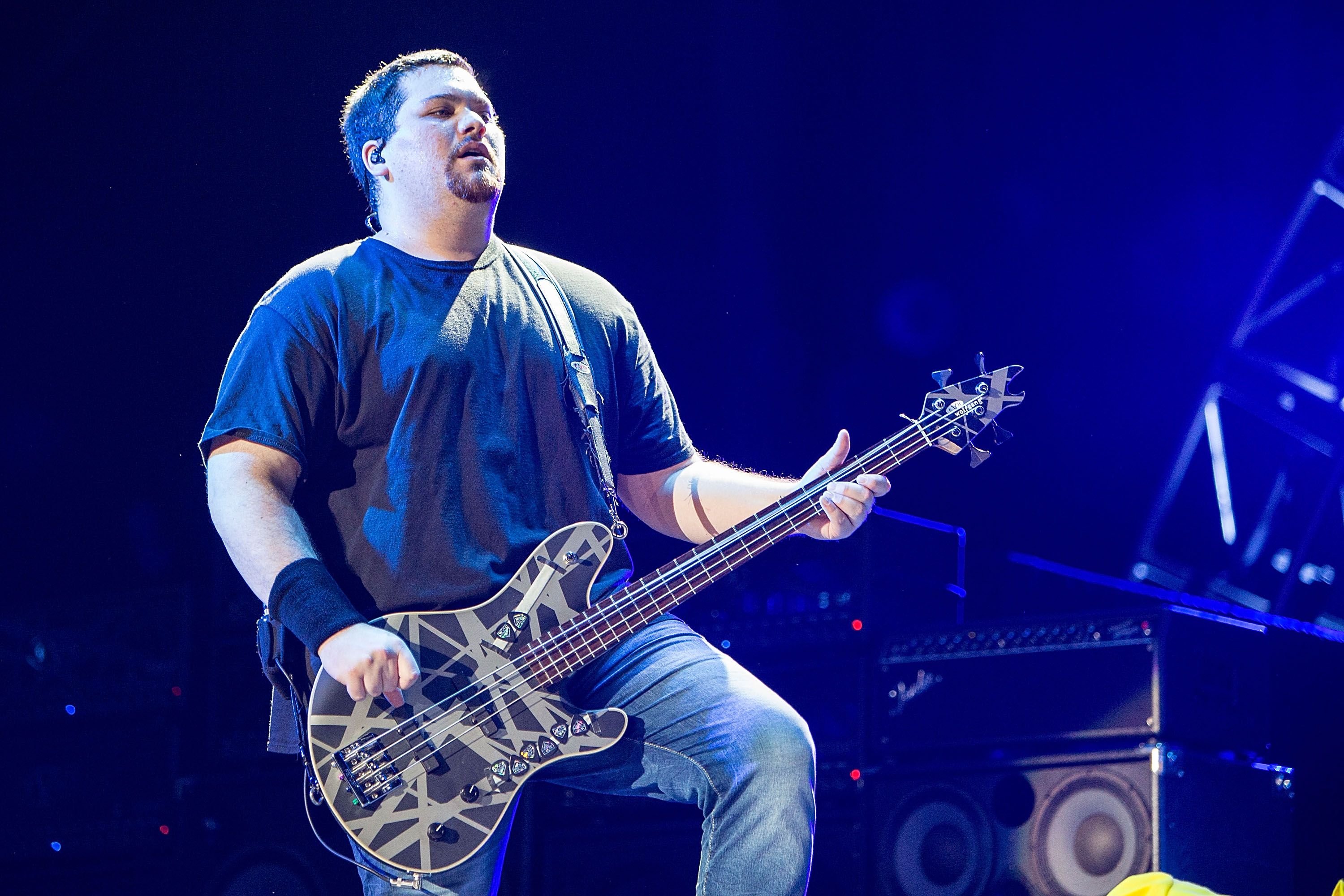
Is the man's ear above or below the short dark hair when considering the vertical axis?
below

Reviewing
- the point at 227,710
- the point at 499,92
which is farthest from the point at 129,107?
the point at 227,710

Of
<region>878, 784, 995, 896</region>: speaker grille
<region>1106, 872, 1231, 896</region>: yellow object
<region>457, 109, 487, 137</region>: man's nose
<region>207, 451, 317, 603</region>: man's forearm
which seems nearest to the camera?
<region>1106, 872, 1231, 896</region>: yellow object

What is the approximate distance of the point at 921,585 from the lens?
434 centimetres

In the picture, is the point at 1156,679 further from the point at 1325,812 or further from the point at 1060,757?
the point at 1325,812

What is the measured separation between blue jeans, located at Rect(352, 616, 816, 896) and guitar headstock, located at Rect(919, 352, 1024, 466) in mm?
615

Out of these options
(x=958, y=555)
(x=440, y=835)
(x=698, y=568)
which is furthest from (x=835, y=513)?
(x=958, y=555)

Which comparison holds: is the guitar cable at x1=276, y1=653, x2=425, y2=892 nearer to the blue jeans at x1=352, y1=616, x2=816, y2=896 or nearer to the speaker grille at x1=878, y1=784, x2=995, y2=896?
the blue jeans at x1=352, y1=616, x2=816, y2=896

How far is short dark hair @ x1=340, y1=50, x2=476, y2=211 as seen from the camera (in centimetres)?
301

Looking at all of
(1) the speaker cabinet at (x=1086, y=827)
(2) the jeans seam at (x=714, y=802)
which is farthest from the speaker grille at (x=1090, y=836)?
(2) the jeans seam at (x=714, y=802)

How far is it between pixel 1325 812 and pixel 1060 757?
0.79 metres

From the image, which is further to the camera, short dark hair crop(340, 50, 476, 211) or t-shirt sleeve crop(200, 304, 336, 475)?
short dark hair crop(340, 50, 476, 211)

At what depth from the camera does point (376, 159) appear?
3049mm

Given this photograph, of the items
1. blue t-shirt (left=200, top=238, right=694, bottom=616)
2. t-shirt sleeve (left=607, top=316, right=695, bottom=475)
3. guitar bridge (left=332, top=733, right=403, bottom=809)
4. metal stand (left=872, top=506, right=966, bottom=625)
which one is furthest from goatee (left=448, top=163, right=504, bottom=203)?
metal stand (left=872, top=506, right=966, bottom=625)

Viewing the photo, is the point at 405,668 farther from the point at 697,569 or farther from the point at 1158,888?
the point at 1158,888
